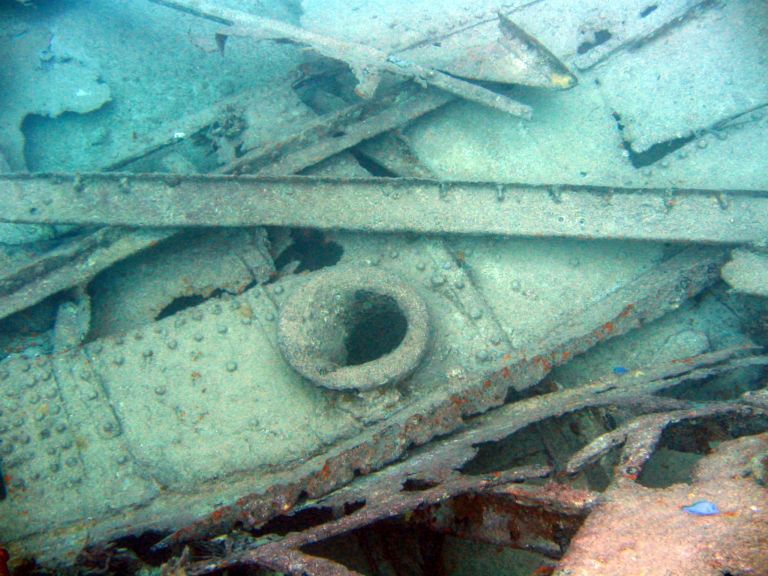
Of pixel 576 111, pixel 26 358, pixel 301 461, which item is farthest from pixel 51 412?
pixel 576 111

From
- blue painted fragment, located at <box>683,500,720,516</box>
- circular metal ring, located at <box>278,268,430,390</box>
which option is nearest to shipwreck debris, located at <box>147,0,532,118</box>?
circular metal ring, located at <box>278,268,430,390</box>

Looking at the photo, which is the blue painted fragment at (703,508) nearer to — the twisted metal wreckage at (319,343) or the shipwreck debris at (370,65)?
the twisted metal wreckage at (319,343)

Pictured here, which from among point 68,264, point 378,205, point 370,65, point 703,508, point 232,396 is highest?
point 370,65

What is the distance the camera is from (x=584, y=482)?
7.97 ft

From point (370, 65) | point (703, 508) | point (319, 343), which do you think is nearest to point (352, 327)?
point (319, 343)

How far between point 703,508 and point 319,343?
218cm

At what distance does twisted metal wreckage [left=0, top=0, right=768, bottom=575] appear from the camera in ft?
8.52

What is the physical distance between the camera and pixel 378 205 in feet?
11.4

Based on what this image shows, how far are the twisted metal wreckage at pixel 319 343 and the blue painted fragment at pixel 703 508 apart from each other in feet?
2.22

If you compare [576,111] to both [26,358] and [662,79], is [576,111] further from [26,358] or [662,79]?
[26,358]

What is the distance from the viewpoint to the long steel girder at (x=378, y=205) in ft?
11.1

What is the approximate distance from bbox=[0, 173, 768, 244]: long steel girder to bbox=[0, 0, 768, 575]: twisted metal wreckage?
0.04 ft

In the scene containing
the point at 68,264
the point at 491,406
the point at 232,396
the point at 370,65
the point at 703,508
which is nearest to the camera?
the point at 703,508

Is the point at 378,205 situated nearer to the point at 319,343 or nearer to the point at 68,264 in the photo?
the point at 319,343
